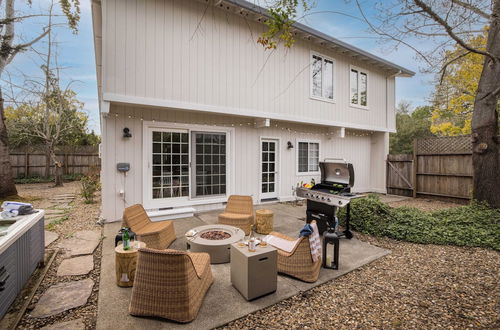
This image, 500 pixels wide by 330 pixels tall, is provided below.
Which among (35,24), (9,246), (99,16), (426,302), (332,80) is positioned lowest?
(426,302)

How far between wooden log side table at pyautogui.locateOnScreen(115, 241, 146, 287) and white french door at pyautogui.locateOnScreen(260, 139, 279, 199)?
5.07 metres

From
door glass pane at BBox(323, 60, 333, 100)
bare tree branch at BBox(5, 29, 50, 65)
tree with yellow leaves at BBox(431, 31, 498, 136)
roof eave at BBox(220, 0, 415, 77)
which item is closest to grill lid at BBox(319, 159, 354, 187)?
roof eave at BBox(220, 0, 415, 77)

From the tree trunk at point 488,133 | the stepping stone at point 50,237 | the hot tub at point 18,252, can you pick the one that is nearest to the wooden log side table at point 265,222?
the hot tub at point 18,252

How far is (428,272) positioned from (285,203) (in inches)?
183

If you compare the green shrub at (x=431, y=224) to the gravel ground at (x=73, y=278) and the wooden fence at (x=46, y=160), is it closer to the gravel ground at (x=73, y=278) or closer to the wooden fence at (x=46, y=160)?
the gravel ground at (x=73, y=278)

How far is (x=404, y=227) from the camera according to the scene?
15.3 feet

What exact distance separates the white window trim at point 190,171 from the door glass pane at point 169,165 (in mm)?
129

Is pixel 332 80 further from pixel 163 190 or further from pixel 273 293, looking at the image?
pixel 273 293

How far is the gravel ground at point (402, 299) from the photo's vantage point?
88.1 inches

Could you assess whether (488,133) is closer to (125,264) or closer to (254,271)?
(254,271)

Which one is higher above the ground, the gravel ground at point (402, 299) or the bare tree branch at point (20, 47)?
the bare tree branch at point (20, 47)

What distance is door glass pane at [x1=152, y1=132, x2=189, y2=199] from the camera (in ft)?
18.9

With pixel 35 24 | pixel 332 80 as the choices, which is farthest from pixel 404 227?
pixel 35 24

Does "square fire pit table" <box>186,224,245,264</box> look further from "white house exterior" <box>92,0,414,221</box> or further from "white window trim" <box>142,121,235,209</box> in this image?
"white window trim" <box>142,121,235,209</box>
